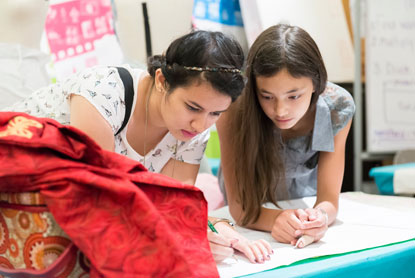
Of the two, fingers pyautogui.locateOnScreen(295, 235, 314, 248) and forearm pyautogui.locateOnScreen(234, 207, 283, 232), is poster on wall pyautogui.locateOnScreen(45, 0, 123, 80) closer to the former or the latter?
forearm pyautogui.locateOnScreen(234, 207, 283, 232)

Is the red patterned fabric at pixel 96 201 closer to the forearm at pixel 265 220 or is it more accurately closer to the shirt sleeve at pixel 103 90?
the shirt sleeve at pixel 103 90

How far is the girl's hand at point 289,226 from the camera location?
1.05m

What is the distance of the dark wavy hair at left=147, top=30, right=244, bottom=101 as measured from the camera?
95 centimetres

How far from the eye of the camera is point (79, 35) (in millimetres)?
2008

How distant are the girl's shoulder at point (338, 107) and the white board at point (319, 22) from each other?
1004 mm

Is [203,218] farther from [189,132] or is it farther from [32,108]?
[32,108]

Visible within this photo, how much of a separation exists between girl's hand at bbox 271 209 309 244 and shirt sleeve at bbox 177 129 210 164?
0.29 metres

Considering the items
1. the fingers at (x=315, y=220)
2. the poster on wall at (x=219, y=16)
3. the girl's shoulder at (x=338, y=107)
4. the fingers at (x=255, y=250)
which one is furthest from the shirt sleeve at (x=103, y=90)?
the poster on wall at (x=219, y=16)

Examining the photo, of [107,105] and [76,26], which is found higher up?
[76,26]

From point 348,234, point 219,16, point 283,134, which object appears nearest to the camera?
point 348,234

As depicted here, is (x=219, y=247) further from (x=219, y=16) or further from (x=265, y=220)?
(x=219, y=16)

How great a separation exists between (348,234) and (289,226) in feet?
0.51

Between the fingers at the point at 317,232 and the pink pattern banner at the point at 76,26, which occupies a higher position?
the pink pattern banner at the point at 76,26

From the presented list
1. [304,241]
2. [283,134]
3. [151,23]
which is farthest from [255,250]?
[151,23]
